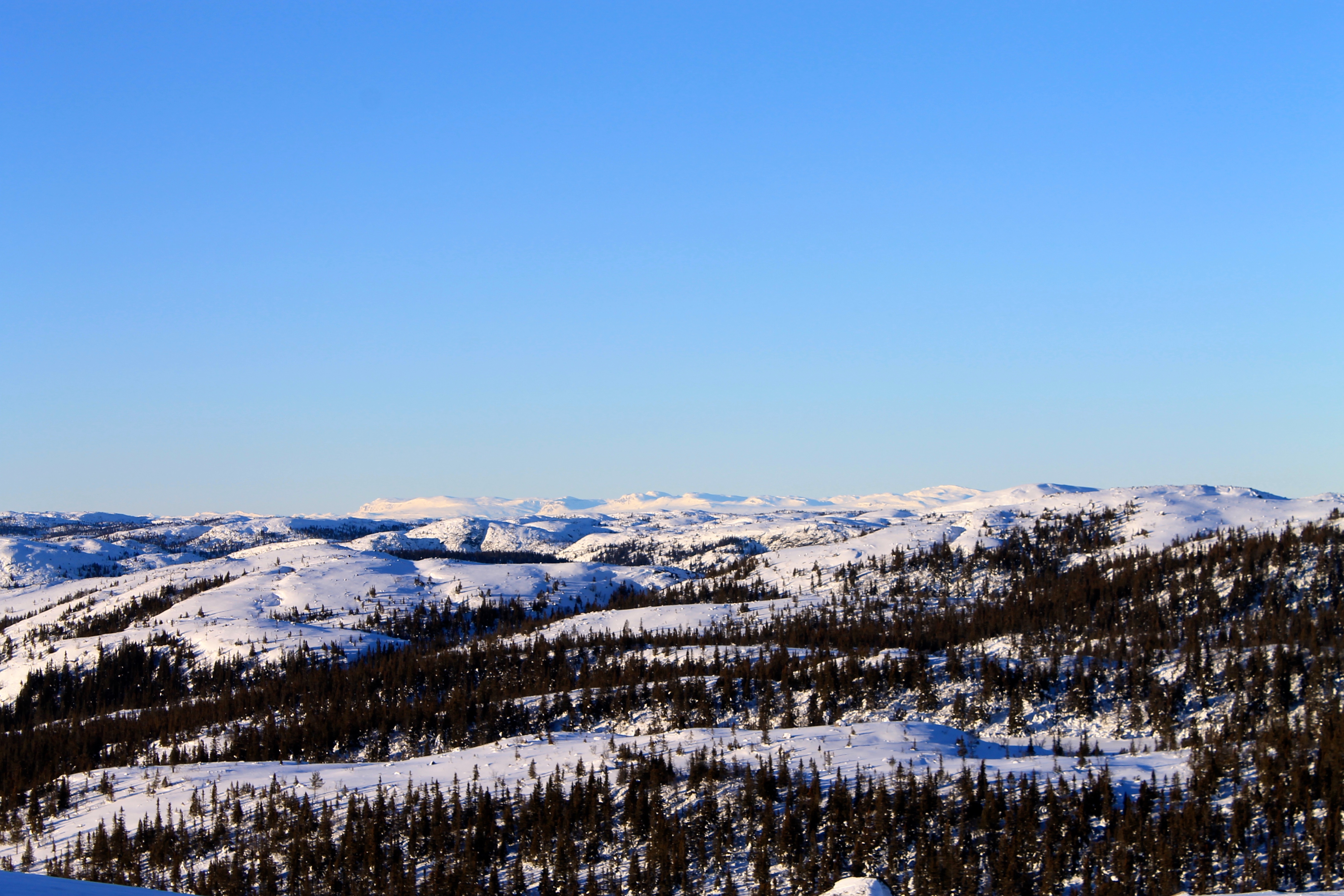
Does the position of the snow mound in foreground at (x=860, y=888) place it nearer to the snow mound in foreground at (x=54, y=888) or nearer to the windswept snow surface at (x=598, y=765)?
the snow mound in foreground at (x=54, y=888)

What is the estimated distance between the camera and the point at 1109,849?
50281 millimetres

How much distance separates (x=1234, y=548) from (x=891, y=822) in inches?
4653

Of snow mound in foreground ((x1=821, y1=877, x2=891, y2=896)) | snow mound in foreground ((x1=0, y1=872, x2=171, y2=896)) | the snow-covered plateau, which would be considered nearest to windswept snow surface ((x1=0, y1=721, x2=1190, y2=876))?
the snow-covered plateau

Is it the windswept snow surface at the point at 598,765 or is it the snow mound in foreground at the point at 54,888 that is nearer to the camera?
the snow mound in foreground at the point at 54,888

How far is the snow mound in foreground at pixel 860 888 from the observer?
87.2 ft

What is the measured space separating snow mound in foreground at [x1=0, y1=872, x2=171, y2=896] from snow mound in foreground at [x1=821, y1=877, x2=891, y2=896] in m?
18.3

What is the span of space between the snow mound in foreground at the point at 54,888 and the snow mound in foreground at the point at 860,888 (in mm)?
18285

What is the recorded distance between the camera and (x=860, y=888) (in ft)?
90.1

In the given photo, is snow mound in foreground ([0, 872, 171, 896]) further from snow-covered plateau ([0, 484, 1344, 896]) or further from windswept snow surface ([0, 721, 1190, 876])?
windswept snow surface ([0, 721, 1190, 876])

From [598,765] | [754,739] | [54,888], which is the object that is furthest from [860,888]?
[754,739]

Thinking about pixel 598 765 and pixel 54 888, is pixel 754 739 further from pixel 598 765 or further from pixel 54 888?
pixel 54 888

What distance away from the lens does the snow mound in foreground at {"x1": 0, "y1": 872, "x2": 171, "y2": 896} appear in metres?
13.5

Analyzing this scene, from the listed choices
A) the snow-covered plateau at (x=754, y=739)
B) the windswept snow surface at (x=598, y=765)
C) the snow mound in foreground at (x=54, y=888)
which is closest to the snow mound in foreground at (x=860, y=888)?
the snow-covered plateau at (x=754, y=739)

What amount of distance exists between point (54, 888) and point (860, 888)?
20369mm
